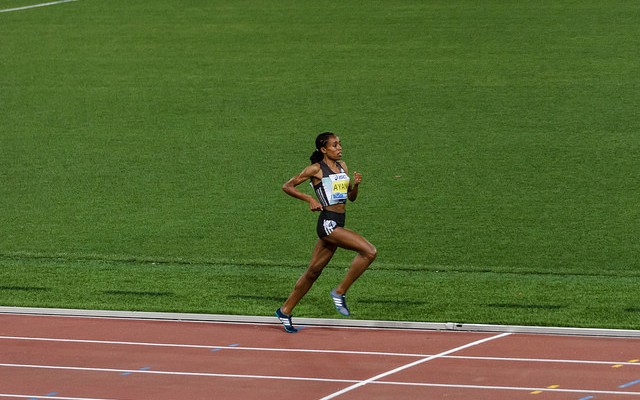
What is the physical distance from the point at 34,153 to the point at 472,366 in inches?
500

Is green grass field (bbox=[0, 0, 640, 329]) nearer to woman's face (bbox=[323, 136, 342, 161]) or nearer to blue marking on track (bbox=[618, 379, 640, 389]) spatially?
woman's face (bbox=[323, 136, 342, 161])

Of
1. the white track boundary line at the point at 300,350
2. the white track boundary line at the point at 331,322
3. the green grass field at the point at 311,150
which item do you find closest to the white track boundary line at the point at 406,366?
the white track boundary line at the point at 300,350

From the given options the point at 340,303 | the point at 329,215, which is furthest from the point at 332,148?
the point at 340,303

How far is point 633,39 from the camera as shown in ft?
85.4

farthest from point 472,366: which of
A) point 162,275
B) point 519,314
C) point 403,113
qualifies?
point 403,113

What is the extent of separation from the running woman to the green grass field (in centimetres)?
93

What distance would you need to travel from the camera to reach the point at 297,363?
35.0 ft

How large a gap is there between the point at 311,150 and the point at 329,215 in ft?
30.8

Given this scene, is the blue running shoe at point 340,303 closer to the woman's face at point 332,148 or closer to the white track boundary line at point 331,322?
the white track boundary line at point 331,322

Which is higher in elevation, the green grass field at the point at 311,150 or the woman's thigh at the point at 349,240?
the woman's thigh at the point at 349,240

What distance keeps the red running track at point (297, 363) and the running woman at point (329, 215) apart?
538 mm

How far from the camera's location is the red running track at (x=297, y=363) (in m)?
9.83

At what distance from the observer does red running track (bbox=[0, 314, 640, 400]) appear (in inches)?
387

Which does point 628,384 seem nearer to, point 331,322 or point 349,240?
point 349,240
